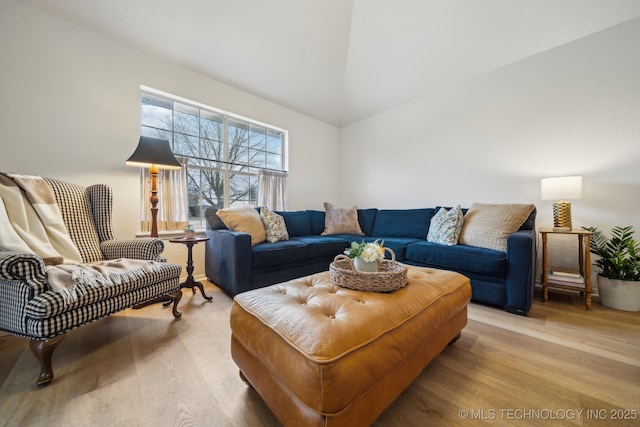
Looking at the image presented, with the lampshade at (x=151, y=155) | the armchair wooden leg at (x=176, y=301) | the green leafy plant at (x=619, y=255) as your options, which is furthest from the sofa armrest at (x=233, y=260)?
the green leafy plant at (x=619, y=255)

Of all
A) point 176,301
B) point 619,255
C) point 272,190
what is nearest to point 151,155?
point 176,301

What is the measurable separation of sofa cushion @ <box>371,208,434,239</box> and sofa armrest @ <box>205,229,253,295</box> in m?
1.88

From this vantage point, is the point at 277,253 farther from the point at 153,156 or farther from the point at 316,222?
the point at 153,156

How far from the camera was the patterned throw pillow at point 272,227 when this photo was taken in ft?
8.67

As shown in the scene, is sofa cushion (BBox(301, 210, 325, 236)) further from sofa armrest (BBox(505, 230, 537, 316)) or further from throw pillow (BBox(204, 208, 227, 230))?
sofa armrest (BBox(505, 230, 537, 316))

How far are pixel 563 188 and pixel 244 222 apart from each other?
3020 millimetres

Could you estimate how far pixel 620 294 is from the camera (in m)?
1.95

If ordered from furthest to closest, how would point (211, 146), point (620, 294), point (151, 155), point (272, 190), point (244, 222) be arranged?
point (272, 190), point (211, 146), point (244, 222), point (151, 155), point (620, 294)

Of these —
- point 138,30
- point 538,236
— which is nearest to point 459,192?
point 538,236

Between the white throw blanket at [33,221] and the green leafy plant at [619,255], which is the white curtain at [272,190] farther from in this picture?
the green leafy plant at [619,255]

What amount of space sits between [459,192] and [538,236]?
93cm

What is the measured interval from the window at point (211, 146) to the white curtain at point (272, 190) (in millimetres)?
111

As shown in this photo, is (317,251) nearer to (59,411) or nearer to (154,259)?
(154,259)

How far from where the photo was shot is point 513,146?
2.70 meters
